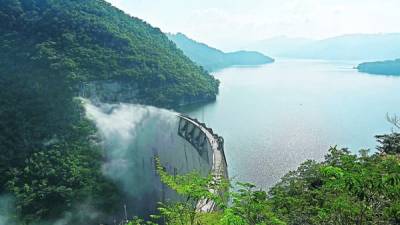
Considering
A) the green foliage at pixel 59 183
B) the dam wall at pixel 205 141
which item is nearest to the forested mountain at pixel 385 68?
the dam wall at pixel 205 141

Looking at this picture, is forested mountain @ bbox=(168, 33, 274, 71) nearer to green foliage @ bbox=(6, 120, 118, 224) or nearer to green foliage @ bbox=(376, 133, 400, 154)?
green foliage @ bbox=(6, 120, 118, 224)

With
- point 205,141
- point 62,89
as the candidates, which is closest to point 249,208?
point 205,141

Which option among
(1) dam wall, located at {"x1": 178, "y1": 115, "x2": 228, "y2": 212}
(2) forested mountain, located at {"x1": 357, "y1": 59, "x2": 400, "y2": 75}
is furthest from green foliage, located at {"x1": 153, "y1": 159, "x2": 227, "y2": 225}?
(2) forested mountain, located at {"x1": 357, "y1": 59, "x2": 400, "y2": 75}

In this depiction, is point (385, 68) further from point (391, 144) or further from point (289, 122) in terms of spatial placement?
point (391, 144)

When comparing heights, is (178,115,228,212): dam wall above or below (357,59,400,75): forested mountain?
below

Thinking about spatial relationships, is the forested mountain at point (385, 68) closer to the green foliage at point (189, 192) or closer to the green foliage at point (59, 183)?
the green foliage at point (59, 183)
